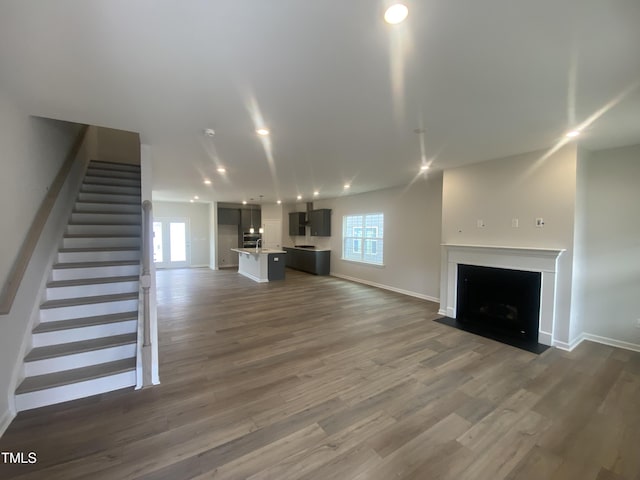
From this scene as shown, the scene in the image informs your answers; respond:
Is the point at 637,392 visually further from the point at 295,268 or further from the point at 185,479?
the point at 295,268

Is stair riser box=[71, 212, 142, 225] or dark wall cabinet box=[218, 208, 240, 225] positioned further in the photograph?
dark wall cabinet box=[218, 208, 240, 225]

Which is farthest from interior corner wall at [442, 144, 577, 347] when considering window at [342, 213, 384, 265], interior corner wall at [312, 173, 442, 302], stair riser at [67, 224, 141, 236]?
stair riser at [67, 224, 141, 236]

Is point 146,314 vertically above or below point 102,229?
below

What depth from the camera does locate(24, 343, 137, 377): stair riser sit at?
2.43m

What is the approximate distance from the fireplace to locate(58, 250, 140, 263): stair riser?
503 centimetres

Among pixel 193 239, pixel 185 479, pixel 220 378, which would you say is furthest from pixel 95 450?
pixel 193 239

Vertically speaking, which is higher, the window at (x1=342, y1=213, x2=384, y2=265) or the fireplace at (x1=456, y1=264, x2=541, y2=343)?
the window at (x1=342, y1=213, x2=384, y2=265)

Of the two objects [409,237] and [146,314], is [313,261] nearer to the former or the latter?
[409,237]

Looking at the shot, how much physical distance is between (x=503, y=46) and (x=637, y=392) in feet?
11.1

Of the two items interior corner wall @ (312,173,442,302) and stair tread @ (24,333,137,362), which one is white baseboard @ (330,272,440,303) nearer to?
interior corner wall @ (312,173,442,302)

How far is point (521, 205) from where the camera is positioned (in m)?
3.85

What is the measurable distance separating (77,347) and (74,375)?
0.92 feet

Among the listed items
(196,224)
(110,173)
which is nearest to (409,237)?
(110,173)

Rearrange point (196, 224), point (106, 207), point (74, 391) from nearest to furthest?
point (74, 391)
point (106, 207)
point (196, 224)
